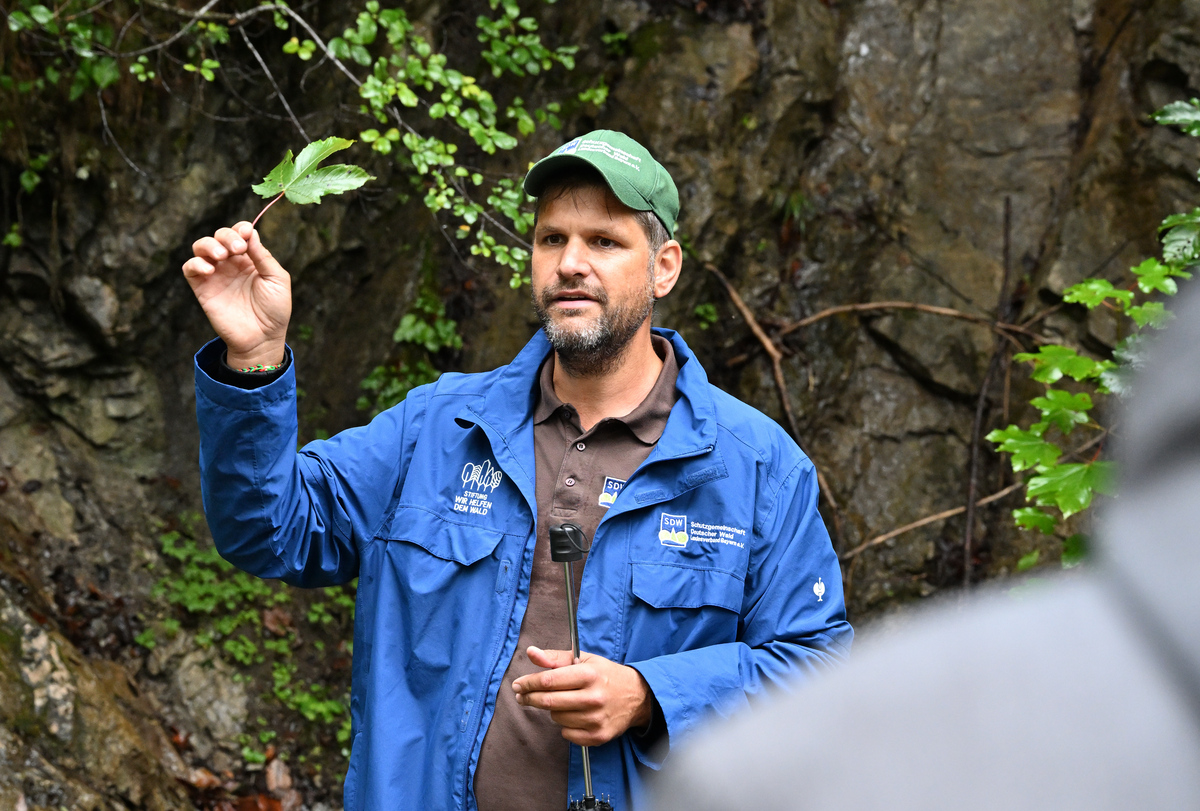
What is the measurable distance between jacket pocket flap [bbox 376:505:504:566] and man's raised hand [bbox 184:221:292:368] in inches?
19.8

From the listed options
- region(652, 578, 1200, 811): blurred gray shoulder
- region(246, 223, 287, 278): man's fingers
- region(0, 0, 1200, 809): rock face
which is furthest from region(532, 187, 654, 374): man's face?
region(0, 0, 1200, 809): rock face

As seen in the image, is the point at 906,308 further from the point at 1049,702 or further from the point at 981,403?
the point at 1049,702

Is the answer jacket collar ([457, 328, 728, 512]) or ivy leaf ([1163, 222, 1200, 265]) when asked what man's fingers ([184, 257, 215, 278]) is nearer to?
jacket collar ([457, 328, 728, 512])

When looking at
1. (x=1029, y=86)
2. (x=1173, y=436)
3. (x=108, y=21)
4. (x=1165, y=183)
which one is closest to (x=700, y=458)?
(x=1173, y=436)

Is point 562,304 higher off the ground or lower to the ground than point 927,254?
lower

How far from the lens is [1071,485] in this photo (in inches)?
110

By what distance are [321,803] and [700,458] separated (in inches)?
134

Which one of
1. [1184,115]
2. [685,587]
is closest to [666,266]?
[685,587]

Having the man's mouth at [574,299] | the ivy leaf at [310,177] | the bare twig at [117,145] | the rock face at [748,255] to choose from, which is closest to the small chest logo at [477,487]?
the man's mouth at [574,299]

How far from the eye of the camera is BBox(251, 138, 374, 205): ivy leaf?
2.28m

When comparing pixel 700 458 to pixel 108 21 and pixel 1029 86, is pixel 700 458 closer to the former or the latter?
pixel 108 21

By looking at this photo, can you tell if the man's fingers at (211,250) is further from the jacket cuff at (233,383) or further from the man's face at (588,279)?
the man's face at (588,279)

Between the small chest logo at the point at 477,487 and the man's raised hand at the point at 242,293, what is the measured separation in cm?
54

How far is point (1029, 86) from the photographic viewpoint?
5.78 metres
